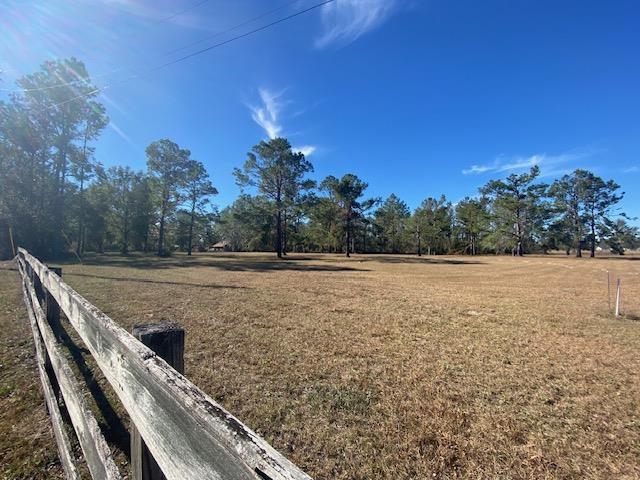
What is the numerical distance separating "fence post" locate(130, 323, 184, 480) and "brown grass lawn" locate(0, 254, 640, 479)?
1.69 m

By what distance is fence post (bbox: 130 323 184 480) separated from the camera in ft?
4.20

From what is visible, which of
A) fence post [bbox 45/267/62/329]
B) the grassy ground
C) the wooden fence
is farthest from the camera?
fence post [bbox 45/267/62/329]

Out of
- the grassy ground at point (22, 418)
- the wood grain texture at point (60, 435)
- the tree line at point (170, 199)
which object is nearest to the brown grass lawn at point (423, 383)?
the grassy ground at point (22, 418)

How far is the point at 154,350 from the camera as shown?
130cm

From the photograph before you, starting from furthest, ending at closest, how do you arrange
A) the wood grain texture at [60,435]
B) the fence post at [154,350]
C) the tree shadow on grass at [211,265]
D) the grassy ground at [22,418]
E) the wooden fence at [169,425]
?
the tree shadow on grass at [211,265] < the grassy ground at [22,418] < the wood grain texture at [60,435] < the fence post at [154,350] < the wooden fence at [169,425]

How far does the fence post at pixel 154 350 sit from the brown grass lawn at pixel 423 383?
1691 mm

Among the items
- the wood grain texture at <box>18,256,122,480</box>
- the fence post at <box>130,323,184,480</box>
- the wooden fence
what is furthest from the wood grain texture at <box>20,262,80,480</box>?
the fence post at <box>130,323,184,480</box>

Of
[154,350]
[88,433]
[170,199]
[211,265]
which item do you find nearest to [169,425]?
[154,350]

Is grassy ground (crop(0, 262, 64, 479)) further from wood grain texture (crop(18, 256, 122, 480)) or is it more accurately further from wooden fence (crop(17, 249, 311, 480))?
wooden fence (crop(17, 249, 311, 480))

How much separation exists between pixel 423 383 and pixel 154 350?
373 cm

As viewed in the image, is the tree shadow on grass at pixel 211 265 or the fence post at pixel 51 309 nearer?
the fence post at pixel 51 309

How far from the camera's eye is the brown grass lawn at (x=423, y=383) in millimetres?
2721

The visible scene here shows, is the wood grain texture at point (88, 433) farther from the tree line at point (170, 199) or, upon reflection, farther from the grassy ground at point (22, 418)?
the tree line at point (170, 199)

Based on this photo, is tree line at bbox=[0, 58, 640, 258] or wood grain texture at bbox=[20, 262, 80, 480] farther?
tree line at bbox=[0, 58, 640, 258]
